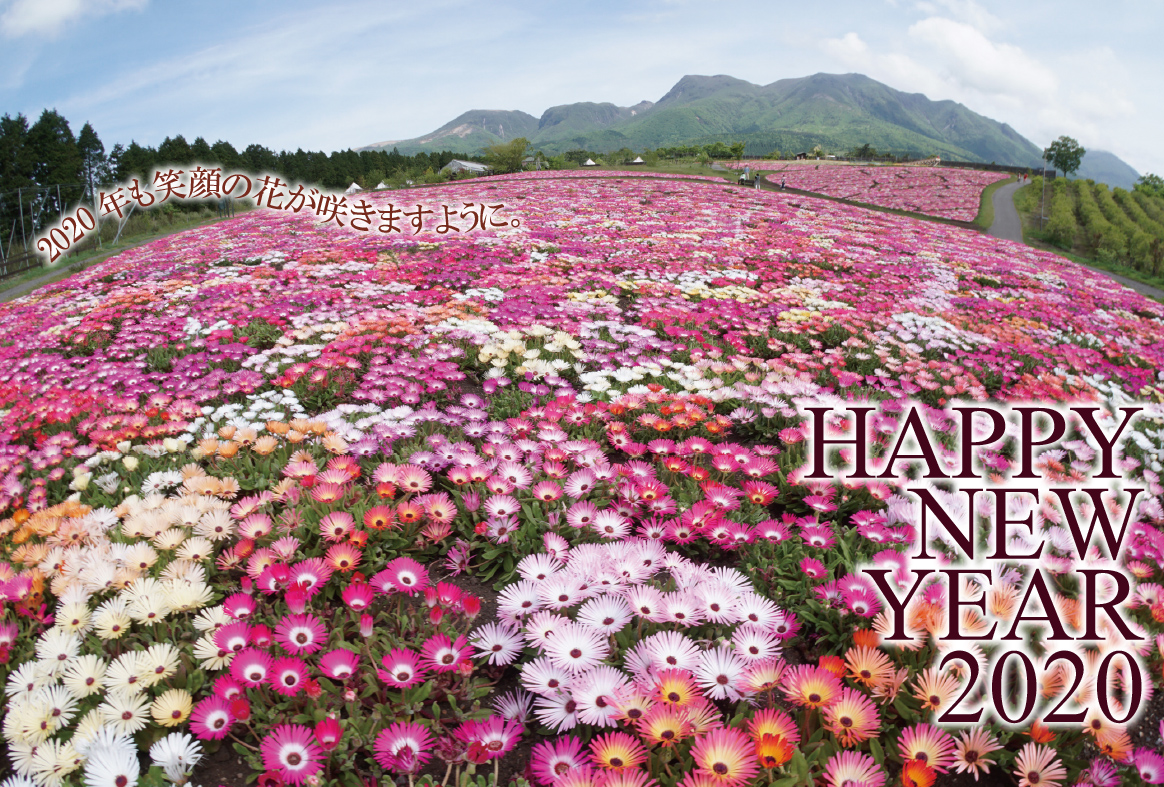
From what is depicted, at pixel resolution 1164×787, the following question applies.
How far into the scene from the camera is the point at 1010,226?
95.7 ft

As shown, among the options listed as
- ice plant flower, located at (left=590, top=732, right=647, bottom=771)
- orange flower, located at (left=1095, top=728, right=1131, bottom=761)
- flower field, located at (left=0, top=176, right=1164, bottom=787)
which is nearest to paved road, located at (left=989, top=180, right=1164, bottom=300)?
flower field, located at (left=0, top=176, right=1164, bottom=787)

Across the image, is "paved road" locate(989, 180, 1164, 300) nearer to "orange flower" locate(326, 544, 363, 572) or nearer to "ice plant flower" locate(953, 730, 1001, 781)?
"ice plant flower" locate(953, 730, 1001, 781)

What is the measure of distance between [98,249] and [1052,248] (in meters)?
39.7

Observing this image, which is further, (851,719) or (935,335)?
(935,335)

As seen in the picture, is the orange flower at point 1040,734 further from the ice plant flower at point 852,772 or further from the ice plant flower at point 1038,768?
the ice plant flower at point 852,772

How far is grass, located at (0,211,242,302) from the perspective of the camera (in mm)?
17980

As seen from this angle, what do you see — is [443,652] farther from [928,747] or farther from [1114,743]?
[1114,743]

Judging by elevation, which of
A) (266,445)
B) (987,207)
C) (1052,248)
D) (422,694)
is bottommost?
→ (422,694)

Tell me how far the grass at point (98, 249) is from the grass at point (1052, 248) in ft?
106

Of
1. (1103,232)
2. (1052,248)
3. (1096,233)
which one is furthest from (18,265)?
(1096,233)

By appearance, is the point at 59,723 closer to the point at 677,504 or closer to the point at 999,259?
the point at 677,504

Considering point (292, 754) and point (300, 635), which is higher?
point (300, 635)

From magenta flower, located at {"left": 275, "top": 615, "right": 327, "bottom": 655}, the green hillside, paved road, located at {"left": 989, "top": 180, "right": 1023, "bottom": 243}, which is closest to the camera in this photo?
magenta flower, located at {"left": 275, "top": 615, "right": 327, "bottom": 655}

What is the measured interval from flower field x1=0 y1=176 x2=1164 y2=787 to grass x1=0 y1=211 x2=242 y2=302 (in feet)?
49.1
